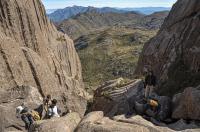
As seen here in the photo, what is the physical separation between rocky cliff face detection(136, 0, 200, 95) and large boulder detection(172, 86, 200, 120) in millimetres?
11114

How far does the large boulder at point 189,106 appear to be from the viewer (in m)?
36.6

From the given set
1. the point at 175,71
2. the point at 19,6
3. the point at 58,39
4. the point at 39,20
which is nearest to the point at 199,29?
the point at 175,71

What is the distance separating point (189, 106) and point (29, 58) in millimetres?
45579

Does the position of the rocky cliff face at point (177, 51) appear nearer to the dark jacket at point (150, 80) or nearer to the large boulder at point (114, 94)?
the large boulder at point (114, 94)

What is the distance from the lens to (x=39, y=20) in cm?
9438

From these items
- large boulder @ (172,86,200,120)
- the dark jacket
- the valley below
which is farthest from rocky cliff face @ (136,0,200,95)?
large boulder @ (172,86,200,120)

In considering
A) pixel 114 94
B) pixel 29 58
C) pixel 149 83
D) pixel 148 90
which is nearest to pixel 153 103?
pixel 148 90

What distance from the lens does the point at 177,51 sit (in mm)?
60812

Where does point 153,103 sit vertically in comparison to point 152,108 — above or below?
above

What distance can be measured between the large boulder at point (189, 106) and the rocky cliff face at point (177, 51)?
1111 centimetres

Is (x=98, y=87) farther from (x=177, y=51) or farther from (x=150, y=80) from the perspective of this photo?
(x=150, y=80)

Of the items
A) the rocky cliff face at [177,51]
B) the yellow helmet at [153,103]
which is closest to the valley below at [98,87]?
the rocky cliff face at [177,51]

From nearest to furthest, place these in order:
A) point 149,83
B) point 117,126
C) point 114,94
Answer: point 117,126
point 149,83
point 114,94

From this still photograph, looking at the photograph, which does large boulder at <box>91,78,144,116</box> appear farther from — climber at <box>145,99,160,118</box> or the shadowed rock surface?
the shadowed rock surface
